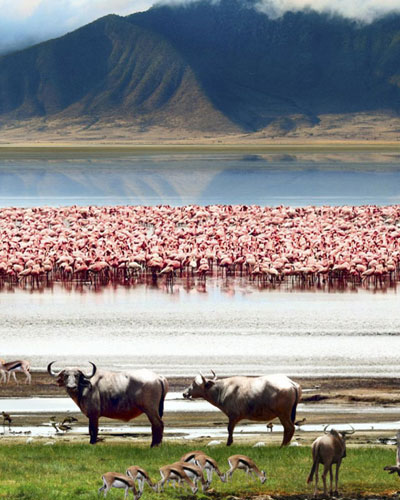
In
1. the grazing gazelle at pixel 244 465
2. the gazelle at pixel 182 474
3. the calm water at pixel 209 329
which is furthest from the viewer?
the calm water at pixel 209 329

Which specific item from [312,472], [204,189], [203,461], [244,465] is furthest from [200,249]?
[204,189]

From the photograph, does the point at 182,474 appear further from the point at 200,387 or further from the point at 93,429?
the point at 93,429

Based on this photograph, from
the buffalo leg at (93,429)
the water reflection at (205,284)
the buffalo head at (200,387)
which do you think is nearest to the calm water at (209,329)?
the water reflection at (205,284)

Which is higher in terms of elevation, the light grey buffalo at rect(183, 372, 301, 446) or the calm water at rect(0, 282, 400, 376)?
the light grey buffalo at rect(183, 372, 301, 446)

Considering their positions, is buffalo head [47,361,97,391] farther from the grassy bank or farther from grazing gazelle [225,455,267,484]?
grazing gazelle [225,455,267,484]

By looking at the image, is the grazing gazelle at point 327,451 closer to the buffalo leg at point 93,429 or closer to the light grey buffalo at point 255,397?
the light grey buffalo at point 255,397

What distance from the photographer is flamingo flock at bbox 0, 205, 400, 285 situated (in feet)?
91.6

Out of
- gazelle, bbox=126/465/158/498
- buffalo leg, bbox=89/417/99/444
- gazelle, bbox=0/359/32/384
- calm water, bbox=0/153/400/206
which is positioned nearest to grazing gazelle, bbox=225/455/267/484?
gazelle, bbox=126/465/158/498

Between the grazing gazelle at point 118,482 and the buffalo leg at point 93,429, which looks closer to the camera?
the grazing gazelle at point 118,482

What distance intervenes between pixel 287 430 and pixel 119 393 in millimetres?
1934

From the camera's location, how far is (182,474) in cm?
981

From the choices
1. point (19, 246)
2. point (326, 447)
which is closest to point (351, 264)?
point (19, 246)

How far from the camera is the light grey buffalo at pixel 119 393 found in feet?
39.3

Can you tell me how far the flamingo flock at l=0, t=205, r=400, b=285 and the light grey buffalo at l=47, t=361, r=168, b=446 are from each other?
1547 cm
